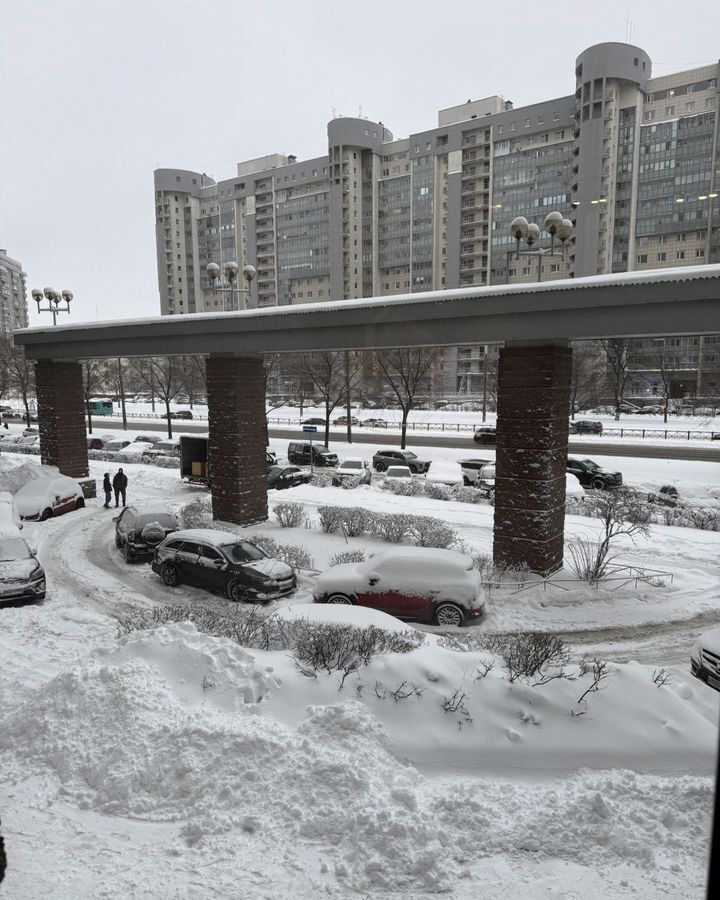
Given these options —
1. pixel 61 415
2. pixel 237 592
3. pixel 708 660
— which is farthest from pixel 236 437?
pixel 708 660

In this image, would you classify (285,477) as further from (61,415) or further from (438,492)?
(61,415)

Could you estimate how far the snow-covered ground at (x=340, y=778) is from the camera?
4.47m

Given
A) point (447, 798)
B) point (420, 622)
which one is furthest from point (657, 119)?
point (447, 798)

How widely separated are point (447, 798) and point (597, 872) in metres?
1.29

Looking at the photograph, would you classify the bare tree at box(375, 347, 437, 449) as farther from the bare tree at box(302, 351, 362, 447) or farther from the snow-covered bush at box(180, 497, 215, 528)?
the snow-covered bush at box(180, 497, 215, 528)

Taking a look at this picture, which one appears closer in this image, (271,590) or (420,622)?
(420,622)

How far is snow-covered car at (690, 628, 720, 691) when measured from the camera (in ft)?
25.7

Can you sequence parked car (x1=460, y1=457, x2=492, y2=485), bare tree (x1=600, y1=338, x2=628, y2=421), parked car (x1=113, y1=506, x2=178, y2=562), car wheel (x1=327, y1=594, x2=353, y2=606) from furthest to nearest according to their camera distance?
1. bare tree (x1=600, y1=338, x2=628, y2=421)
2. parked car (x1=460, y1=457, x2=492, y2=485)
3. parked car (x1=113, y1=506, x2=178, y2=562)
4. car wheel (x1=327, y1=594, x2=353, y2=606)

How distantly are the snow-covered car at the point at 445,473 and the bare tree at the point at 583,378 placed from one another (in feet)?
62.4

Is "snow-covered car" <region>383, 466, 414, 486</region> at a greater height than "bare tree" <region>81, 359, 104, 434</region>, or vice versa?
"bare tree" <region>81, 359, 104, 434</region>

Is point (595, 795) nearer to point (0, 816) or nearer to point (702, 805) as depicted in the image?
point (702, 805)

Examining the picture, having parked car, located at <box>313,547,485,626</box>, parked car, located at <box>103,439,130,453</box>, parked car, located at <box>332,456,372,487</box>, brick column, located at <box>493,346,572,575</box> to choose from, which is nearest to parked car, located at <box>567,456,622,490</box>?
parked car, located at <box>332,456,372,487</box>

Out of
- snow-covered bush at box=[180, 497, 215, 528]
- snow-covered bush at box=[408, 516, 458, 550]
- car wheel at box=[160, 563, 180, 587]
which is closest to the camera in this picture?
car wheel at box=[160, 563, 180, 587]

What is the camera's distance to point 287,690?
6676mm
